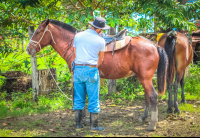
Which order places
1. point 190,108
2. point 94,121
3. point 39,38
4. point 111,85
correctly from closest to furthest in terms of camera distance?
point 94,121, point 39,38, point 190,108, point 111,85

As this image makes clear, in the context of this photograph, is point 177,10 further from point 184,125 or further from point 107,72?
point 184,125

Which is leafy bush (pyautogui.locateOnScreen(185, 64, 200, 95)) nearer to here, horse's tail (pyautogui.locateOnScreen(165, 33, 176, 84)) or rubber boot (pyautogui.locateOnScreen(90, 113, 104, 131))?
horse's tail (pyautogui.locateOnScreen(165, 33, 176, 84))

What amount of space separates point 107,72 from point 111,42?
2.45 feet

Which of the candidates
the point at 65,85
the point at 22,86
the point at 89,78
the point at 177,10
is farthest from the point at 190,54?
the point at 22,86

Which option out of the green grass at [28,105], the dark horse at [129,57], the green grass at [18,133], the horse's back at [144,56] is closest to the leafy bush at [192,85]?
the dark horse at [129,57]

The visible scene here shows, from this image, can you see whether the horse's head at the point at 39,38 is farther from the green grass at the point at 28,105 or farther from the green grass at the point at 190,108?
the green grass at the point at 190,108

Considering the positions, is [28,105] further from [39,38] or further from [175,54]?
[175,54]

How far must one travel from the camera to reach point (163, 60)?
454cm

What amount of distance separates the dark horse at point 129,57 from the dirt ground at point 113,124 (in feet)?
1.08

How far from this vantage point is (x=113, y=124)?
4.54 meters

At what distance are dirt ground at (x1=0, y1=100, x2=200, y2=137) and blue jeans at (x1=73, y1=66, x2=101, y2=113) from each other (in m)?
0.56

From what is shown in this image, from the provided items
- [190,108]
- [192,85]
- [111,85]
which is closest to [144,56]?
[190,108]

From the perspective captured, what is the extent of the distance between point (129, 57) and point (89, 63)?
3.78 ft

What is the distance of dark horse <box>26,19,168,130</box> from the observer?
14.4ft
